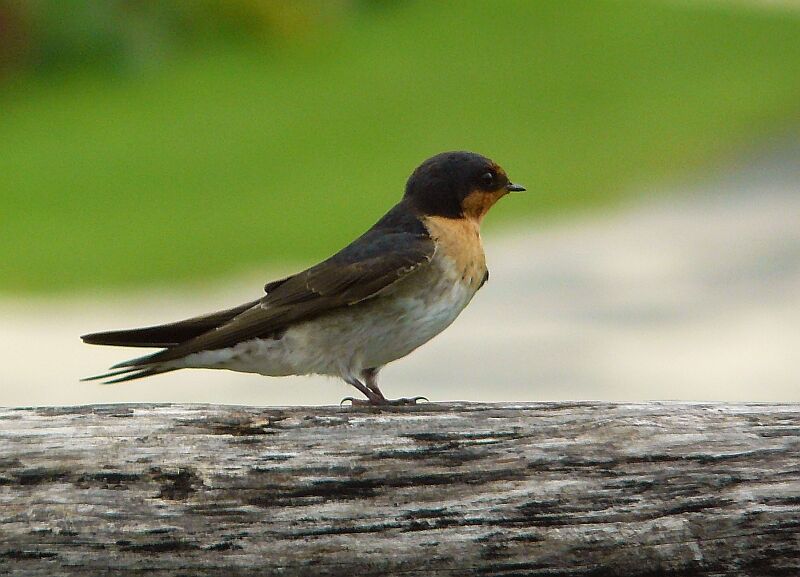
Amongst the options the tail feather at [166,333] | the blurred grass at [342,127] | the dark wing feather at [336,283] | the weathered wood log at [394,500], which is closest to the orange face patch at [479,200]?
the dark wing feather at [336,283]

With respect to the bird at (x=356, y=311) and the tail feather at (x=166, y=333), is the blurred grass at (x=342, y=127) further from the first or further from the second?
the tail feather at (x=166, y=333)

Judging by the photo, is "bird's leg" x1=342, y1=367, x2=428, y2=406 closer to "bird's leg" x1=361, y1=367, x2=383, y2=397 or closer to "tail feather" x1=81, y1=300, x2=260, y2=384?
"bird's leg" x1=361, y1=367, x2=383, y2=397

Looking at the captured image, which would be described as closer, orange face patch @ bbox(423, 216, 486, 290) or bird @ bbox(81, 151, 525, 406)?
bird @ bbox(81, 151, 525, 406)

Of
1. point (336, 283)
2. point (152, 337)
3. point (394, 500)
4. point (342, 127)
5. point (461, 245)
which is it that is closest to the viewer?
point (394, 500)

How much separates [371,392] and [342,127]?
1538cm

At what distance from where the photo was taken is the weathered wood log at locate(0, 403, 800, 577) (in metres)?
3.05

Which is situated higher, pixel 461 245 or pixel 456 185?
pixel 456 185

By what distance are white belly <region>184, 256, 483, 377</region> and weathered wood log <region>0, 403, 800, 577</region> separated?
4.21ft

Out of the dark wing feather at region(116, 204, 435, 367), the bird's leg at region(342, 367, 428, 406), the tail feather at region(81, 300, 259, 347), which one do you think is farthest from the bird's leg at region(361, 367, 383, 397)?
the tail feather at region(81, 300, 259, 347)

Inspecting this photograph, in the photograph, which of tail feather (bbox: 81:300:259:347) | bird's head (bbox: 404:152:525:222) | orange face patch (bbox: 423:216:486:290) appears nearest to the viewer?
tail feather (bbox: 81:300:259:347)

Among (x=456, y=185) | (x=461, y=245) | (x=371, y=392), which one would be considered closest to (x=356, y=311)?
(x=371, y=392)

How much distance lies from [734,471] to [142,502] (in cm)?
117

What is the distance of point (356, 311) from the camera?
4.55 m

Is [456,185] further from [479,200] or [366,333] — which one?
[366,333]
